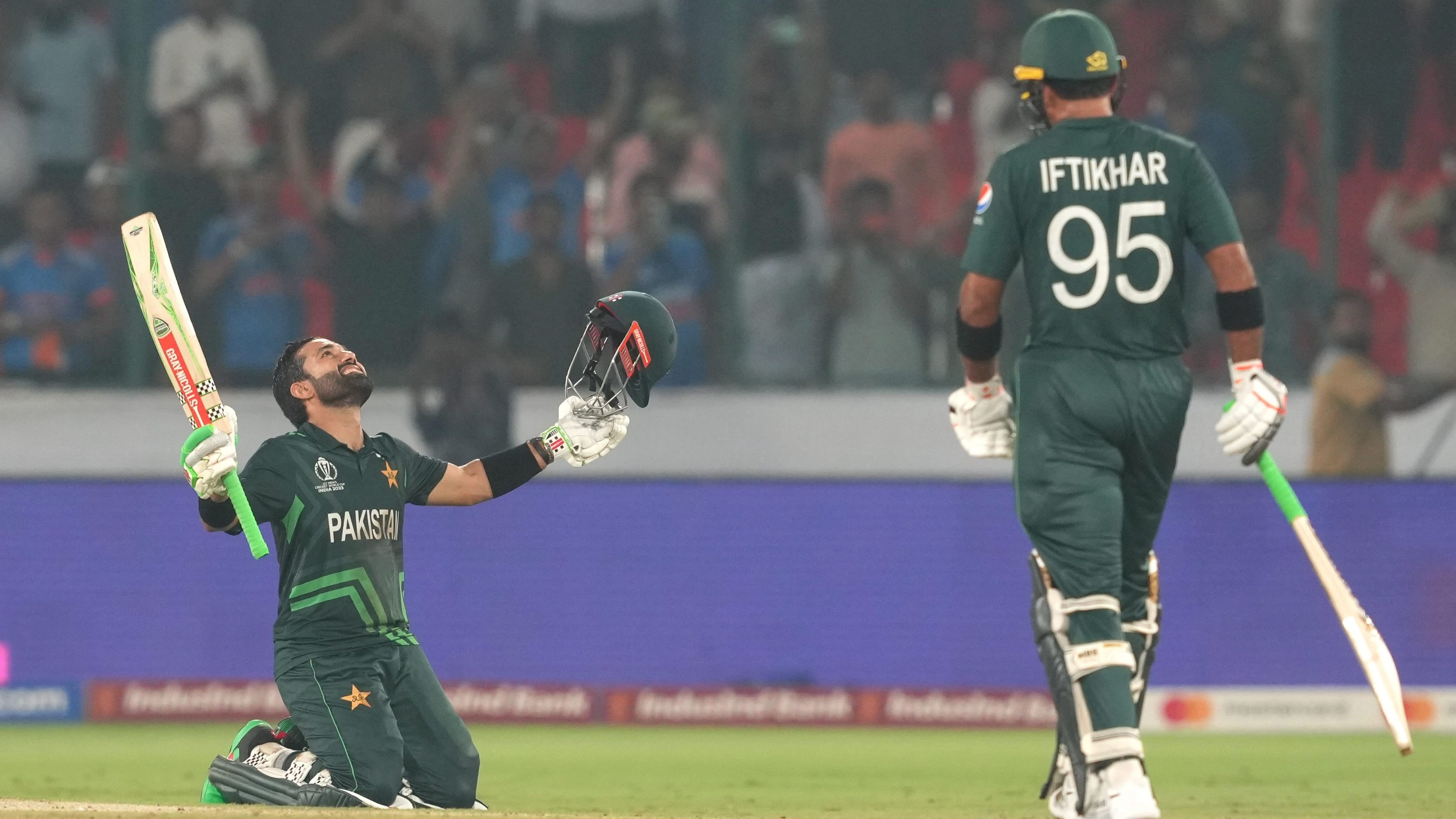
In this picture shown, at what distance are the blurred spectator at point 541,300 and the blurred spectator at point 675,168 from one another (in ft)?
1.06

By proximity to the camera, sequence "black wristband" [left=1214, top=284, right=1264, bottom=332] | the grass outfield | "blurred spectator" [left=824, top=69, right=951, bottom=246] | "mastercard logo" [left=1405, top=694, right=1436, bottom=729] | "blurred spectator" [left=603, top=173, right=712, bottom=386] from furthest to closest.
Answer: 1. "blurred spectator" [left=824, top=69, right=951, bottom=246]
2. "blurred spectator" [left=603, top=173, right=712, bottom=386]
3. "mastercard logo" [left=1405, top=694, right=1436, bottom=729]
4. the grass outfield
5. "black wristband" [left=1214, top=284, right=1264, bottom=332]

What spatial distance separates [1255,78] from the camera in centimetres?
1198

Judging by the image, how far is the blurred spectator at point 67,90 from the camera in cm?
1206

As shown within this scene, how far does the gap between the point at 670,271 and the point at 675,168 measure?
0.63m

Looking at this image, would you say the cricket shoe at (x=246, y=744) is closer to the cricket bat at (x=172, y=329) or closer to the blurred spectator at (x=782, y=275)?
the cricket bat at (x=172, y=329)

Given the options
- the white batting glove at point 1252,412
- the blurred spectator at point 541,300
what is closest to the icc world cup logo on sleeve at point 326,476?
the white batting glove at point 1252,412

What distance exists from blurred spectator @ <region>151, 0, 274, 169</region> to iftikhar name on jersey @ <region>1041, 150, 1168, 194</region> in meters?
8.02

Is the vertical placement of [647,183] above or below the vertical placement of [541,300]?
above

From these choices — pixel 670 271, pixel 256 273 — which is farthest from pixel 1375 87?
pixel 256 273

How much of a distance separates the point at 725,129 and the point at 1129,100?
2.37m

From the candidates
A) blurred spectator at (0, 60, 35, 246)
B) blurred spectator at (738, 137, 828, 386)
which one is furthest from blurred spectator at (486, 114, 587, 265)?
blurred spectator at (0, 60, 35, 246)

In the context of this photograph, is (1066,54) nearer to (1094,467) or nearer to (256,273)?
(1094,467)

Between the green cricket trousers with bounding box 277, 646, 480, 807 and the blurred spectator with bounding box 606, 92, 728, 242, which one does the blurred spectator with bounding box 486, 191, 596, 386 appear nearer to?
the blurred spectator with bounding box 606, 92, 728, 242

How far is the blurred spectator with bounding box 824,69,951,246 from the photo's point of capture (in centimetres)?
1195
